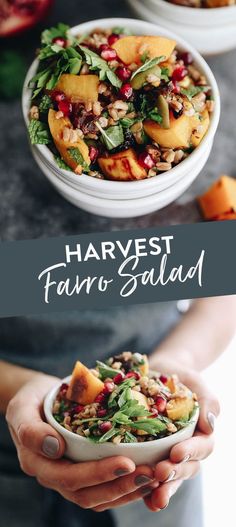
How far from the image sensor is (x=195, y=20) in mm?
885

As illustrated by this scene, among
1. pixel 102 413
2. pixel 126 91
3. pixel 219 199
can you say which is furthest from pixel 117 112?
pixel 102 413

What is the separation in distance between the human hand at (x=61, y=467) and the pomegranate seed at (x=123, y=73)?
0.30 metres

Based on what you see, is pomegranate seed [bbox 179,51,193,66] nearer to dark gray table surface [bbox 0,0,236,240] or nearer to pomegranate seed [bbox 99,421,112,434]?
dark gray table surface [bbox 0,0,236,240]

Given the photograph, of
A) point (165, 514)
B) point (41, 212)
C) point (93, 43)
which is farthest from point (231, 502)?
point (93, 43)

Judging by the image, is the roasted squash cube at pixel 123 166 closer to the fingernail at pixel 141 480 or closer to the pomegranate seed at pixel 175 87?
the pomegranate seed at pixel 175 87

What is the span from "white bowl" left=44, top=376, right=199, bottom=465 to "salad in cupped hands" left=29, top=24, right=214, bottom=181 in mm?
235

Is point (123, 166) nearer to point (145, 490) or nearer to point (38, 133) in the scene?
point (38, 133)

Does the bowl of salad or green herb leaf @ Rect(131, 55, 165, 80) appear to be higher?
green herb leaf @ Rect(131, 55, 165, 80)

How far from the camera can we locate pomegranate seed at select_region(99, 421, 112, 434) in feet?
2.31

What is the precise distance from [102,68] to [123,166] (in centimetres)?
9

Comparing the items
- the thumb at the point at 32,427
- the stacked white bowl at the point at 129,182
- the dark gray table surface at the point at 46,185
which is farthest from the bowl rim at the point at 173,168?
the thumb at the point at 32,427

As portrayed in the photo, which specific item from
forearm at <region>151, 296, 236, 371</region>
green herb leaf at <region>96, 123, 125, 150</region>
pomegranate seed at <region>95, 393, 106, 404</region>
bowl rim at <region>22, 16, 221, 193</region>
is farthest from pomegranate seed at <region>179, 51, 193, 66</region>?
pomegranate seed at <region>95, 393, 106, 404</region>

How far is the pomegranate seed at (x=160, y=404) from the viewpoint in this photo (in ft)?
2.35

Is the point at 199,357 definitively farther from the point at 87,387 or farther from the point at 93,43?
the point at 93,43
